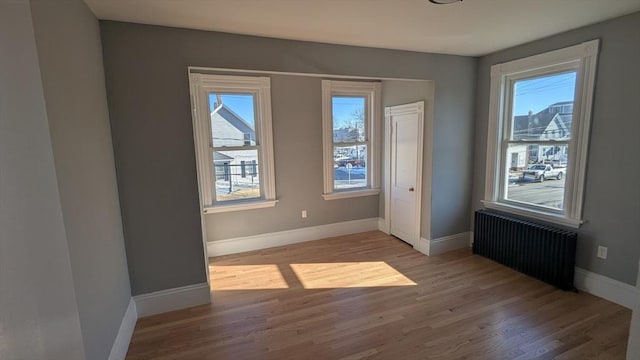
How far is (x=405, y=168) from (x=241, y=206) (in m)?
2.33

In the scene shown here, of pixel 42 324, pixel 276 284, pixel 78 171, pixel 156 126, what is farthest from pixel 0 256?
pixel 276 284

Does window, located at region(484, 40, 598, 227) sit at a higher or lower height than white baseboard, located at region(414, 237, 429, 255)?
higher

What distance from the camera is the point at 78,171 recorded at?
1650mm

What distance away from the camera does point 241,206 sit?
13.2ft

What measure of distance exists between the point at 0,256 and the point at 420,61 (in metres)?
3.63

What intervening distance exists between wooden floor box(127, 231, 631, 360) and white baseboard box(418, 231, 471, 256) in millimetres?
221

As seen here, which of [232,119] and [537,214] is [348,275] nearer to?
[537,214]

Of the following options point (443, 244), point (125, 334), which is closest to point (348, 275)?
point (443, 244)

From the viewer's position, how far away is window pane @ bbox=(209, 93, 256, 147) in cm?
387

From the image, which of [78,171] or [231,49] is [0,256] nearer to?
[78,171]

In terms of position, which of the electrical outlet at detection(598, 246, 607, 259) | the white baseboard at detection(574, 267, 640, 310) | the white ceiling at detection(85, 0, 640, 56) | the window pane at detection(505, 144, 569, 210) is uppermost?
the white ceiling at detection(85, 0, 640, 56)

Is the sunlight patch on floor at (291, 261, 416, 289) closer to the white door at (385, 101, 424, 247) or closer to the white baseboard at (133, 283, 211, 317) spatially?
the white door at (385, 101, 424, 247)

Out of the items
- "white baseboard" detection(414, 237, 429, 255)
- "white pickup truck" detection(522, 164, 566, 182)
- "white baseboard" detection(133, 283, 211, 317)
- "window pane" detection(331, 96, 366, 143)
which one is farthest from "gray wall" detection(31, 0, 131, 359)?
"white pickup truck" detection(522, 164, 566, 182)

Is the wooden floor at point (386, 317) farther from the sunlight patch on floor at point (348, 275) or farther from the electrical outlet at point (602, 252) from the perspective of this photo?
the electrical outlet at point (602, 252)
